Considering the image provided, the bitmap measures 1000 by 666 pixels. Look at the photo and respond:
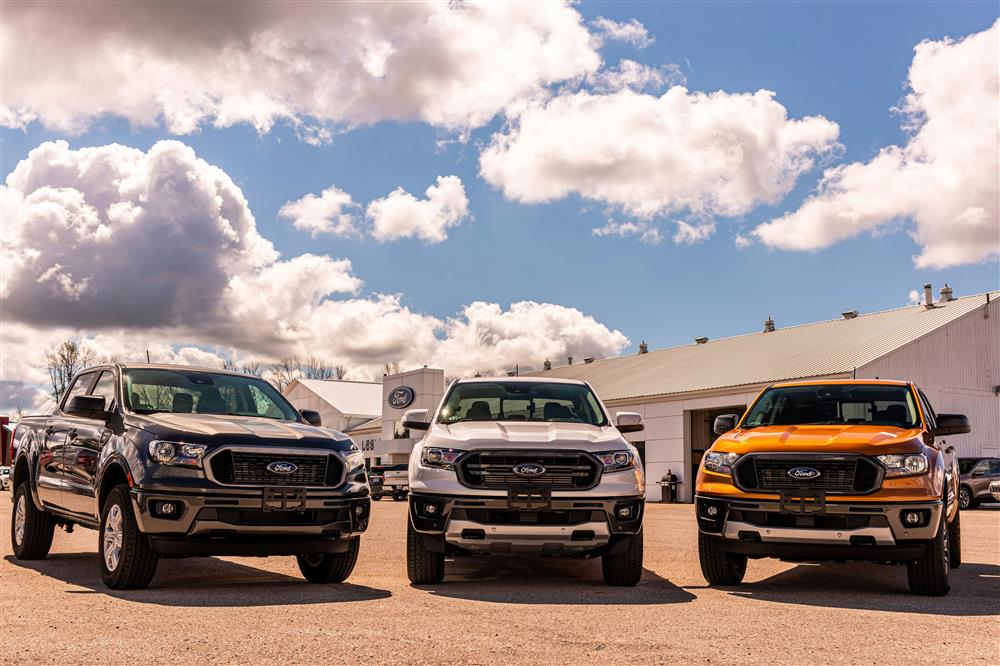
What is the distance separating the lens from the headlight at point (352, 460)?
9098 millimetres

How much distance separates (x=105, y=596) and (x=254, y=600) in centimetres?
122

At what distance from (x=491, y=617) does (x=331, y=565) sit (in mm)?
2619

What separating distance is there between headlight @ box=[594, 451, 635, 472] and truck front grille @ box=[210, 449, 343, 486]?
7.72 feet

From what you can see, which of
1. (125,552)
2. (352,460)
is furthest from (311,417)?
(125,552)

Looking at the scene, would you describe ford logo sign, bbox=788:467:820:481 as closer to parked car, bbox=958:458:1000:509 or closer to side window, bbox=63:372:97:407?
side window, bbox=63:372:97:407

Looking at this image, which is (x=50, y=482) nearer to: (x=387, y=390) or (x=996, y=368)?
(x=996, y=368)

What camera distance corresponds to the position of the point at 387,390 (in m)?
60.7

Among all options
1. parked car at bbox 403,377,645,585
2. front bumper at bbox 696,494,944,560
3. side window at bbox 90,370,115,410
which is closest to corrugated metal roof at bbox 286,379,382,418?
side window at bbox 90,370,115,410

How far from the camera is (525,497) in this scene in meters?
8.88

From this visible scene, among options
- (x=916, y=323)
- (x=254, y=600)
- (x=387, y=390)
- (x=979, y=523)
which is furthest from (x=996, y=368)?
(x=254, y=600)

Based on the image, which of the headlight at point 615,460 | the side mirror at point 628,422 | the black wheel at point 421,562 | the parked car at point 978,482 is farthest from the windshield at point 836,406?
the parked car at point 978,482

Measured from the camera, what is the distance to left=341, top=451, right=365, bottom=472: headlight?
9098 mm

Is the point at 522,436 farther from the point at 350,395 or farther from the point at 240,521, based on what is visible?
the point at 350,395

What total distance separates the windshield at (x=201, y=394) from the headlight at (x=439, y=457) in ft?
5.69
